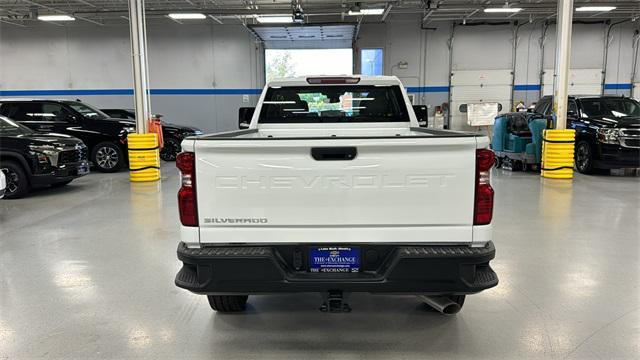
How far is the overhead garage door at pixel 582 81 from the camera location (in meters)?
17.5

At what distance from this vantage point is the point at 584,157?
10.1 metres

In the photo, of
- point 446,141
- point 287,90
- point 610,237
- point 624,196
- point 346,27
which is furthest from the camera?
point 346,27

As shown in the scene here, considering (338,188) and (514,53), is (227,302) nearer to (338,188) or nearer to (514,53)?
(338,188)

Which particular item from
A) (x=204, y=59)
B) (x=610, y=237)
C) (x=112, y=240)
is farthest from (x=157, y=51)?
(x=610, y=237)

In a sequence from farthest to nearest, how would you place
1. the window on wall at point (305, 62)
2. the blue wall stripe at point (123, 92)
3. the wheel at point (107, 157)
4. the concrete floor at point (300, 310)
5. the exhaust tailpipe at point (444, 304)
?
the window on wall at point (305, 62) → the blue wall stripe at point (123, 92) → the wheel at point (107, 157) → the exhaust tailpipe at point (444, 304) → the concrete floor at point (300, 310)

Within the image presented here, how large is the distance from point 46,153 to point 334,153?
23.3 ft

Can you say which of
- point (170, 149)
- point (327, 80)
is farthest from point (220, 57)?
point (327, 80)

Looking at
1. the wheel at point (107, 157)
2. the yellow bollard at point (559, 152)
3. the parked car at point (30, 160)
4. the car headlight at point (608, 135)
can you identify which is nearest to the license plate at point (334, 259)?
the parked car at point (30, 160)

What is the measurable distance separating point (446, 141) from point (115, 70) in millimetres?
17938

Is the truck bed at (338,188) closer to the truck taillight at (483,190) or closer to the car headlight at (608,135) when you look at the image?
the truck taillight at (483,190)

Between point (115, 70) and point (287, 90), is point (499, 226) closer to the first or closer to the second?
point (287, 90)

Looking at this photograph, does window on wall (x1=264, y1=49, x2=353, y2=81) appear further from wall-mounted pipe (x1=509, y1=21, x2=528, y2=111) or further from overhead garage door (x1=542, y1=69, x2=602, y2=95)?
overhead garage door (x1=542, y1=69, x2=602, y2=95)

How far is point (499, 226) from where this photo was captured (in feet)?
19.2

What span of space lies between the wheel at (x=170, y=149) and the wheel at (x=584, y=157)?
31.6 feet
